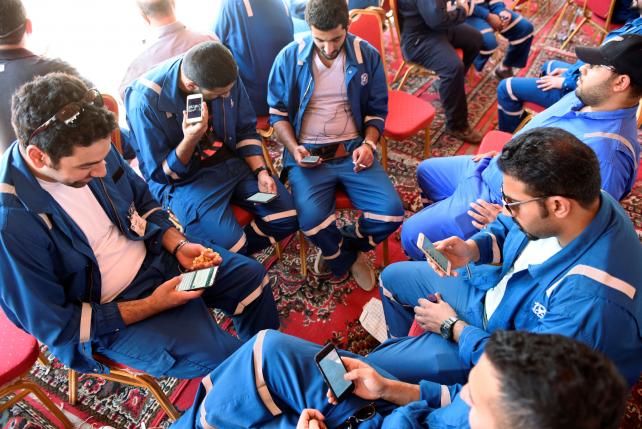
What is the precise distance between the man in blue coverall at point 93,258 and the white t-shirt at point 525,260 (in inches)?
45.2

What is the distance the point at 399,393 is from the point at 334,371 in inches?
9.5

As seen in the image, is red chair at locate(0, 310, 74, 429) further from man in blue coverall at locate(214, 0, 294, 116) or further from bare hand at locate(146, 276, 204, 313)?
man in blue coverall at locate(214, 0, 294, 116)

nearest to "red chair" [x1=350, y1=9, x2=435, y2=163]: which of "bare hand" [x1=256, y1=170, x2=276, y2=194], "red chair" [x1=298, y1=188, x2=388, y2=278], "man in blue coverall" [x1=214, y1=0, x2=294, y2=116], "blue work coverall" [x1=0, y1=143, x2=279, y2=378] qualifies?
"man in blue coverall" [x1=214, y1=0, x2=294, y2=116]

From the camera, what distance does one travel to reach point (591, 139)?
2.17 m

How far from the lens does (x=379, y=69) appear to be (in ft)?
9.32

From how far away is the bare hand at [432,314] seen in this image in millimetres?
1861

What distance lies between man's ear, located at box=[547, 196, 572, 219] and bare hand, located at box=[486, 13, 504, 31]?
11.8ft

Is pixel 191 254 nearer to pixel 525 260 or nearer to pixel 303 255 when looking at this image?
pixel 303 255

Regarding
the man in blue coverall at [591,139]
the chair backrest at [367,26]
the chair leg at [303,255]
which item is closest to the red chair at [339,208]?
the chair leg at [303,255]

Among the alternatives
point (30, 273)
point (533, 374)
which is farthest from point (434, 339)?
point (30, 273)

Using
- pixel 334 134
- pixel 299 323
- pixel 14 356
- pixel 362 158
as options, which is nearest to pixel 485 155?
pixel 362 158

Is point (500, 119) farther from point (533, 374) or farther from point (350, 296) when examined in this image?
point (533, 374)

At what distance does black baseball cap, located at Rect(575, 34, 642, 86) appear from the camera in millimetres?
2182

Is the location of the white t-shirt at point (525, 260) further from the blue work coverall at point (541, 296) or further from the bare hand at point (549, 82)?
the bare hand at point (549, 82)
